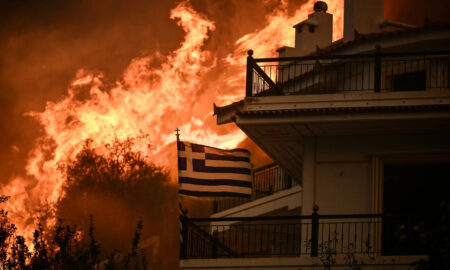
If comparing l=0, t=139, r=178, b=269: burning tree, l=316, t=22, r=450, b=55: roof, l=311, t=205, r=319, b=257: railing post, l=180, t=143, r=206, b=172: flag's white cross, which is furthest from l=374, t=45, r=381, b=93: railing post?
l=0, t=139, r=178, b=269: burning tree

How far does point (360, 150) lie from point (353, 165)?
1.39 ft

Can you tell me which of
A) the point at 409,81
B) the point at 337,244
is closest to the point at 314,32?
the point at 409,81

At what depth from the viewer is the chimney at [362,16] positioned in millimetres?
30203

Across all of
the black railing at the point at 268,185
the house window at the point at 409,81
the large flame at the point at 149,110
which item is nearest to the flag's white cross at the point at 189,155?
the house window at the point at 409,81

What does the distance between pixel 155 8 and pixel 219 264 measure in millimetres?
35408

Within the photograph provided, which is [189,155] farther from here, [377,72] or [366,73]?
[366,73]

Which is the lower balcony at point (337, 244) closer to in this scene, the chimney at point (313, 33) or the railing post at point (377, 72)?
the railing post at point (377, 72)

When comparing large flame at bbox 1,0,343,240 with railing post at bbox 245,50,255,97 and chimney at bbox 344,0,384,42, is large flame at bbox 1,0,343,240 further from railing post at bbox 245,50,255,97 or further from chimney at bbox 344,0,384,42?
railing post at bbox 245,50,255,97

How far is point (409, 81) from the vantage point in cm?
2627

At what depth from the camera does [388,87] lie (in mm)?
26438

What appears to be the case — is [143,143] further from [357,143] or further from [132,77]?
[357,143]

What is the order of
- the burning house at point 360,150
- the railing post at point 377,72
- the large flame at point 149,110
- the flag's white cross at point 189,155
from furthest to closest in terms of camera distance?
the large flame at point 149,110, the flag's white cross at point 189,155, the railing post at point 377,72, the burning house at point 360,150

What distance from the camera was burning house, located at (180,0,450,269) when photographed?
22609 millimetres

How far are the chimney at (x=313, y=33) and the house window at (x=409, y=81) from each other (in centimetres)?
766
